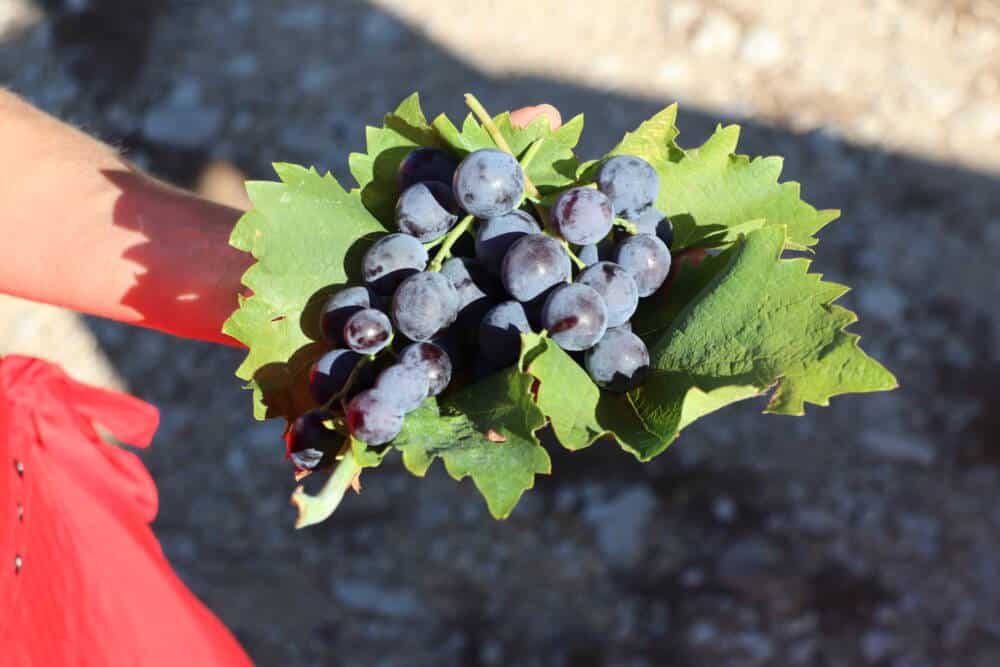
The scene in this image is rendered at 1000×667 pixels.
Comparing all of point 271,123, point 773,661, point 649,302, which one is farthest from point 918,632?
point 271,123

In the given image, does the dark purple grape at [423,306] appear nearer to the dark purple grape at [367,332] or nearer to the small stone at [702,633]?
the dark purple grape at [367,332]

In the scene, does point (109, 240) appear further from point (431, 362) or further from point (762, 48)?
point (762, 48)

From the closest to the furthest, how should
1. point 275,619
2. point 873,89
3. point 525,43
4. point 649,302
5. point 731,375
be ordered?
point 731,375 < point 649,302 < point 275,619 < point 873,89 < point 525,43

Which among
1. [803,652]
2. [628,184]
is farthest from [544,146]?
[803,652]

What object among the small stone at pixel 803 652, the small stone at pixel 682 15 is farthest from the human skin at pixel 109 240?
the small stone at pixel 682 15

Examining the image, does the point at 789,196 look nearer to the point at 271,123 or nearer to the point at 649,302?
the point at 649,302

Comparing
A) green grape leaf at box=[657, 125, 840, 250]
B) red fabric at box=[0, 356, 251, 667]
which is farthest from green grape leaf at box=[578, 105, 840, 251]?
red fabric at box=[0, 356, 251, 667]

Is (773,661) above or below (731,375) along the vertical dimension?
below
